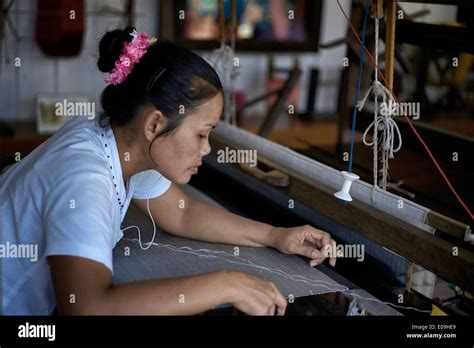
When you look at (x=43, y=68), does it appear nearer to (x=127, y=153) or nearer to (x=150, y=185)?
(x=150, y=185)

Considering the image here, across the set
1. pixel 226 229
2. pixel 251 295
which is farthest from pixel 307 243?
pixel 251 295

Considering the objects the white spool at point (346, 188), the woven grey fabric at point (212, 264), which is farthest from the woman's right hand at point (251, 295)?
the white spool at point (346, 188)

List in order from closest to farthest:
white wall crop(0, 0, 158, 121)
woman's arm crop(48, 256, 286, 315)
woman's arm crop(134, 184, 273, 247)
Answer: woman's arm crop(48, 256, 286, 315), woman's arm crop(134, 184, 273, 247), white wall crop(0, 0, 158, 121)

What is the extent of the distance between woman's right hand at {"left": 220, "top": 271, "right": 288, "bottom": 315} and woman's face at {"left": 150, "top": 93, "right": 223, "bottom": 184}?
0.27 m

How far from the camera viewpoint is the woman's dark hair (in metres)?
1.36

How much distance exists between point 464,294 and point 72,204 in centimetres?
92

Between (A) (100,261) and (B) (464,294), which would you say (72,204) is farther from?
(B) (464,294)

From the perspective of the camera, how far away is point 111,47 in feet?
4.71

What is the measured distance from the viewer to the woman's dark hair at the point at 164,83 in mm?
1360

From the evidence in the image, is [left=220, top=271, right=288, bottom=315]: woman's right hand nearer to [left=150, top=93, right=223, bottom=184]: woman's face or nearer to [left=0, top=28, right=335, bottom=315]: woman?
[left=0, top=28, right=335, bottom=315]: woman
